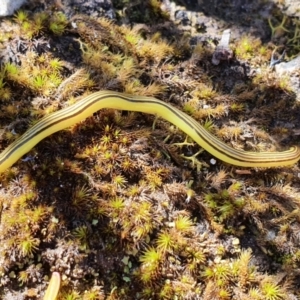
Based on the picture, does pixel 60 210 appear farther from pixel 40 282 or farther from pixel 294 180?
pixel 294 180

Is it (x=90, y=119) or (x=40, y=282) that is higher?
(x=90, y=119)

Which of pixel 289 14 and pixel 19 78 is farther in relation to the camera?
pixel 289 14

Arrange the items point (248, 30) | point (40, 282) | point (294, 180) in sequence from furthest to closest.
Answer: point (248, 30), point (294, 180), point (40, 282)

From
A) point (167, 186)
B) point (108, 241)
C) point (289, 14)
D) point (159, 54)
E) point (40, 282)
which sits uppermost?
point (289, 14)

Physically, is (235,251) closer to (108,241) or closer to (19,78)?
(108,241)

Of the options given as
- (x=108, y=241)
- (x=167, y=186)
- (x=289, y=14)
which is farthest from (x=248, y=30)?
(x=108, y=241)

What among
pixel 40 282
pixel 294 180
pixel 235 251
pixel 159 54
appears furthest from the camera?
pixel 159 54
